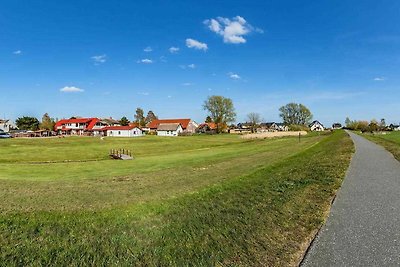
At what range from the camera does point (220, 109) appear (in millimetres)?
129875

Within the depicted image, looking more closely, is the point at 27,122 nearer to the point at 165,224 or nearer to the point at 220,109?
the point at 220,109

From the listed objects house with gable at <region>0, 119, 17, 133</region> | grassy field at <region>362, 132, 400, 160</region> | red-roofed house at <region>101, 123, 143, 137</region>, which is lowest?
grassy field at <region>362, 132, 400, 160</region>

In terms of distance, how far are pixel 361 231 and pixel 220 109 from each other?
124m

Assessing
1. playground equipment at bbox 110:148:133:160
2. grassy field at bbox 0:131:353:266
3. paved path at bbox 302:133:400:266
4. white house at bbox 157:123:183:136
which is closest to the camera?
paved path at bbox 302:133:400:266

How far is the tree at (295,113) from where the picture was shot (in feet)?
561

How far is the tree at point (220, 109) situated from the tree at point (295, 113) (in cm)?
5394

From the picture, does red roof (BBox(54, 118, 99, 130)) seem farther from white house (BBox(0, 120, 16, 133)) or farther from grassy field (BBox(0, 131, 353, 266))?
grassy field (BBox(0, 131, 353, 266))

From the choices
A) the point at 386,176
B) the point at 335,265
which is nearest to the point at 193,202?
the point at 335,265

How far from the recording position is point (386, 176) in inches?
559

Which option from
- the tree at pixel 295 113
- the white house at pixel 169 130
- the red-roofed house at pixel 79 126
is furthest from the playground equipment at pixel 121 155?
the tree at pixel 295 113

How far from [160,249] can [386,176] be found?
12.3 meters

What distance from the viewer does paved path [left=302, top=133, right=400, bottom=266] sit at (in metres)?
5.43

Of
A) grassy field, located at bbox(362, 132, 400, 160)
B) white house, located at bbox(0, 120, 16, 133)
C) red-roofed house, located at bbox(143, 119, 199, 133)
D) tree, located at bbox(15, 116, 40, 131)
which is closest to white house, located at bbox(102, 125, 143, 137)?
red-roofed house, located at bbox(143, 119, 199, 133)

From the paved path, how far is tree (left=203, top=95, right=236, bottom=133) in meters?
119
